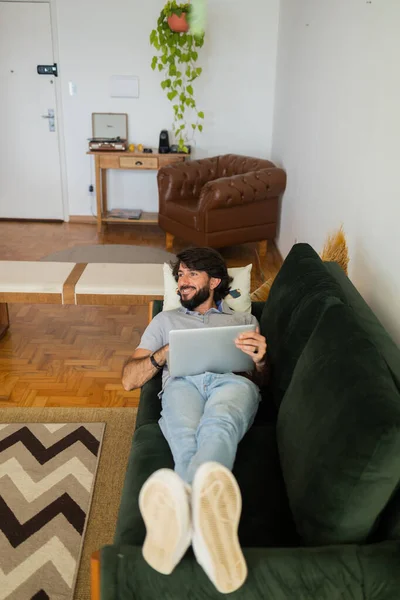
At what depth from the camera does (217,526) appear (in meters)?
0.99

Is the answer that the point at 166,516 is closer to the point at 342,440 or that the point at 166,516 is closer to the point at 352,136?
the point at 342,440

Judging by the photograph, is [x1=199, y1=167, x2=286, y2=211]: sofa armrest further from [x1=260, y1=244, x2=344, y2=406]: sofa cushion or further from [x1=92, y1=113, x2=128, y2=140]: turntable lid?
[x1=260, y1=244, x2=344, y2=406]: sofa cushion

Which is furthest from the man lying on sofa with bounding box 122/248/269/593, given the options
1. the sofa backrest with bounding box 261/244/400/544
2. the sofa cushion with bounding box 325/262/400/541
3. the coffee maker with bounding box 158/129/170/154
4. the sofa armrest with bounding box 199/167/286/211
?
the coffee maker with bounding box 158/129/170/154

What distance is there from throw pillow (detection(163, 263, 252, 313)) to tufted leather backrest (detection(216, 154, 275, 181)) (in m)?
2.64

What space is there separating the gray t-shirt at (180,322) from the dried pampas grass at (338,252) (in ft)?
1.87

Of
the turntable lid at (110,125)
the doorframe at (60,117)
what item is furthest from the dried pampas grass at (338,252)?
the doorframe at (60,117)

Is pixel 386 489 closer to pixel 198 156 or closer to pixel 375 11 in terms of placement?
pixel 375 11

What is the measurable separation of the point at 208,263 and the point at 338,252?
0.65 m

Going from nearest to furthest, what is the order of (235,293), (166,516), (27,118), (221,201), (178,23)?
(166,516) → (235,293) → (221,201) → (178,23) → (27,118)

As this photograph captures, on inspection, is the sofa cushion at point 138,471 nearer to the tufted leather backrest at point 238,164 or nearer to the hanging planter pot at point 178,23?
the tufted leather backrest at point 238,164

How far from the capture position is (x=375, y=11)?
86.4 inches

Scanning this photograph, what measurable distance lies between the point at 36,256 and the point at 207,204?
59.4 inches

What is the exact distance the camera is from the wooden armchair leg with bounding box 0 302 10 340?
3137mm

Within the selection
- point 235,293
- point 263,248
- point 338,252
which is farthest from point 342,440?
point 263,248
